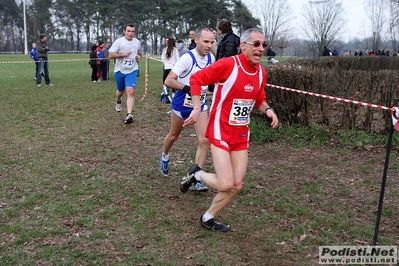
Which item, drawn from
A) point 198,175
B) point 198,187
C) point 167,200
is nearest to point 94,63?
point 198,187

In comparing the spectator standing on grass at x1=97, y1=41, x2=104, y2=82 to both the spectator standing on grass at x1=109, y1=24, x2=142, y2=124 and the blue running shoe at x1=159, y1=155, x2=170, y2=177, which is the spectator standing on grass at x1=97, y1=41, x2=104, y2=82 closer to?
the spectator standing on grass at x1=109, y1=24, x2=142, y2=124

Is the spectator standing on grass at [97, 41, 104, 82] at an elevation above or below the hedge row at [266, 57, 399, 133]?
above

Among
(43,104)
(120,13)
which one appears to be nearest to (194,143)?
(43,104)

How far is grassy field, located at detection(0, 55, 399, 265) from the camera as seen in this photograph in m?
3.83

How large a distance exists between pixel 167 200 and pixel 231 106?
171cm

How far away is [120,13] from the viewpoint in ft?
214

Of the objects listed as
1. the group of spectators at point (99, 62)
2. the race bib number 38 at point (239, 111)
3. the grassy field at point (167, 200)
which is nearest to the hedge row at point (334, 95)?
the grassy field at point (167, 200)

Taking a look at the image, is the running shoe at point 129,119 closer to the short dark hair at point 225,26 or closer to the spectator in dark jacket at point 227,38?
the spectator in dark jacket at point 227,38

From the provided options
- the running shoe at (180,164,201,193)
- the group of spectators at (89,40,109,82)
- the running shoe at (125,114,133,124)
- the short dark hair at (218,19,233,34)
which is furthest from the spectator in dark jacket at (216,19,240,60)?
the group of spectators at (89,40,109,82)

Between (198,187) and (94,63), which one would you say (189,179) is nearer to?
(198,187)

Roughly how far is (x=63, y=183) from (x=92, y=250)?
6.57ft

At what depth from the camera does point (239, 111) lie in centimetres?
405

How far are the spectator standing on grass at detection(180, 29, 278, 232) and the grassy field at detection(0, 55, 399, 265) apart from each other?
2.04ft

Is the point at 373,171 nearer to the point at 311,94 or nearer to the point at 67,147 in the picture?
the point at 311,94
